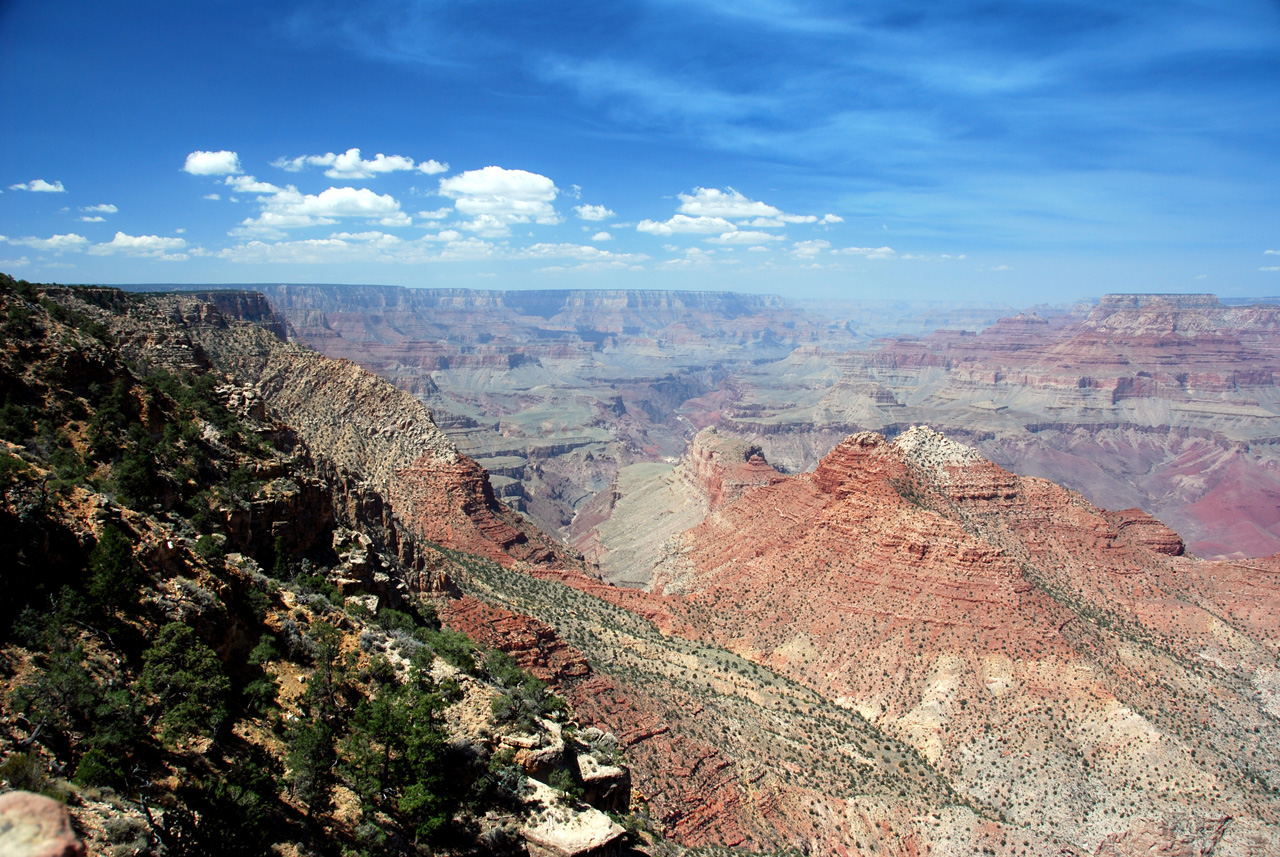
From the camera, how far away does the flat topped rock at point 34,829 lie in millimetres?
5922

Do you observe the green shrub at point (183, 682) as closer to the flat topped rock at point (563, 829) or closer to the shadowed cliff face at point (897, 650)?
the flat topped rock at point (563, 829)

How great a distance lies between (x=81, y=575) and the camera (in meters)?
16.7

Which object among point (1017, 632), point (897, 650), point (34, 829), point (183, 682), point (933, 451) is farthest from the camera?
point (933, 451)

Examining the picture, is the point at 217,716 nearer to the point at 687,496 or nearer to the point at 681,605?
the point at 681,605

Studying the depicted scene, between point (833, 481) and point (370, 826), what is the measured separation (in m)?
61.6

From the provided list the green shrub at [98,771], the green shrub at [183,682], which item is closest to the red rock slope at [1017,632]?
the green shrub at [183,682]

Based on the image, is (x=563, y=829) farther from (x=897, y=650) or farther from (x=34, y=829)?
(x=897, y=650)

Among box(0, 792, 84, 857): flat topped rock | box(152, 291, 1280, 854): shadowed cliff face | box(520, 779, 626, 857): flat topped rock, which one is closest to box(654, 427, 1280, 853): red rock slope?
box(152, 291, 1280, 854): shadowed cliff face

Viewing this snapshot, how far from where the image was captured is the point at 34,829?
20.1 ft

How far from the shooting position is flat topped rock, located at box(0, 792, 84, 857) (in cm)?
592

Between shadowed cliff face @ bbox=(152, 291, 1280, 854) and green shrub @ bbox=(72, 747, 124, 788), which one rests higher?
green shrub @ bbox=(72, 747, 124, 788)

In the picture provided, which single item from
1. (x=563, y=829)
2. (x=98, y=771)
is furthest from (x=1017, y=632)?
(x=98, y=771)

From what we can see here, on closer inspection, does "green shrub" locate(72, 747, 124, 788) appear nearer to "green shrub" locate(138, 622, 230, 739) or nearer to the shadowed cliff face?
"green shrub" locate(138, 622, 230, 739)

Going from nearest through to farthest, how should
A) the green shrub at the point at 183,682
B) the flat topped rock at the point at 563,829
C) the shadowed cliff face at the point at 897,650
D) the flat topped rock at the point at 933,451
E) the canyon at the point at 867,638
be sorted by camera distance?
the green shrub at the point at 183,682
the flat topped rock at the point at 563,829
the canyon at the point at 867,638
the shadowed cliff face at the point at 897,650
the flat topped rock at the point at 933,451
